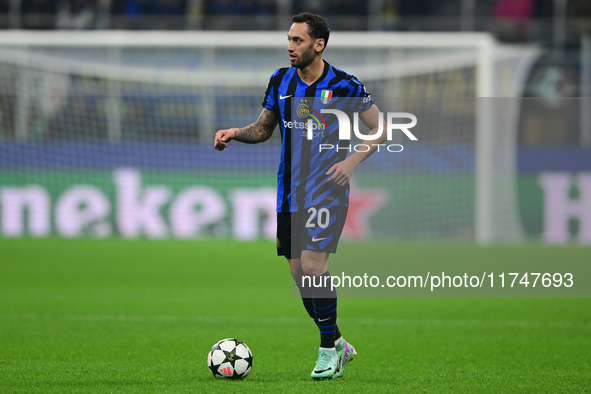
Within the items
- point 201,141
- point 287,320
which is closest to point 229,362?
point 287,320

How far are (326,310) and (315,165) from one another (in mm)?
944

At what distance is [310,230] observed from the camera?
19.2 feet

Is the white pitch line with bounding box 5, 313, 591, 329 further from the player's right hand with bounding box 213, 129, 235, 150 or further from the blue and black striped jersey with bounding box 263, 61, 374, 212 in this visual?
the player's right hand with bounding box 213, 129, 235, 150

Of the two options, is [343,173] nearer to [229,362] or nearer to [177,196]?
[229,362]

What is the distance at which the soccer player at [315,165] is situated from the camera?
19.3 ft

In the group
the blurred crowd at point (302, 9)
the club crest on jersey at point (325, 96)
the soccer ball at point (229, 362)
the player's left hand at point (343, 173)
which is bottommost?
the soccer ball at point (229, 362)

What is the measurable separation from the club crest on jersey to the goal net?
394 inches

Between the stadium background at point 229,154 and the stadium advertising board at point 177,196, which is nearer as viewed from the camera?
the stadium background at point 229,154

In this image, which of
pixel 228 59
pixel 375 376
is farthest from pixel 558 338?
pixel 228 59

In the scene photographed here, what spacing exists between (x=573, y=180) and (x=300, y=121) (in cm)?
1205

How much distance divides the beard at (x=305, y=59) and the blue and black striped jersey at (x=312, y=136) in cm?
15

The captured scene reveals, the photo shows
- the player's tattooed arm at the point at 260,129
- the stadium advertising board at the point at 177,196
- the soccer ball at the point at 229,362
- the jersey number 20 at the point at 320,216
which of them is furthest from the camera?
the stadium advertising board at the point at 177,196

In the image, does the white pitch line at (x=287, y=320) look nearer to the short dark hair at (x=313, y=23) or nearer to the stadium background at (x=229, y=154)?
the short dark hair at (x=313, y=23)

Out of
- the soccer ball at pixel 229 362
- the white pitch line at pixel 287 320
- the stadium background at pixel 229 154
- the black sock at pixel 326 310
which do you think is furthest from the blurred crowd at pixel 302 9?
the soccer ball at pixel 229 362
